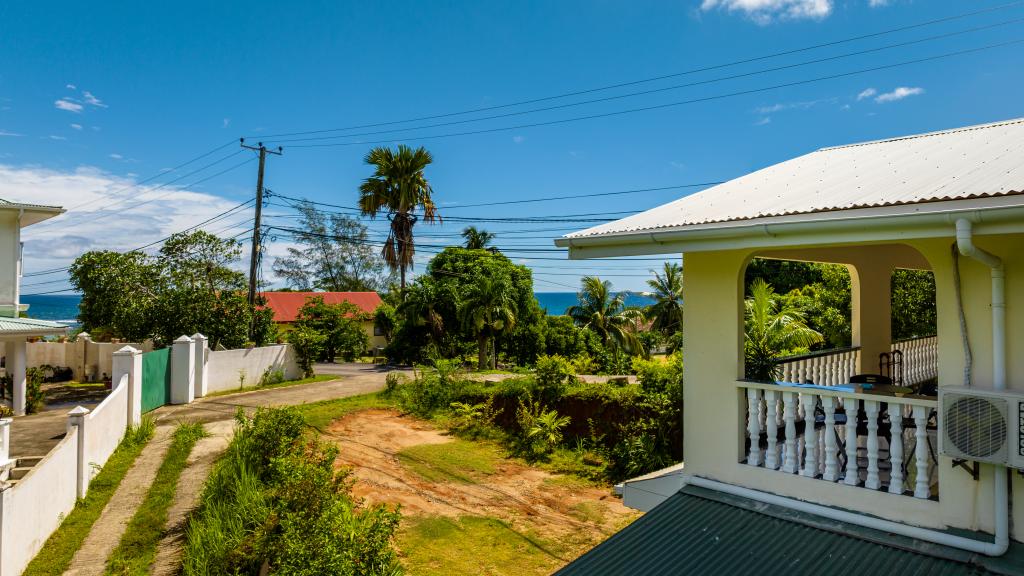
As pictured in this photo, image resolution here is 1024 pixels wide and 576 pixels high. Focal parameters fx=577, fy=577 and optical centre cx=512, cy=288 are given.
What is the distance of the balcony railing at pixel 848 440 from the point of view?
13.2 feet

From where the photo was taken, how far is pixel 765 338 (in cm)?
823

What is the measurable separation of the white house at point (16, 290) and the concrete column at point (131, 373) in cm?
314

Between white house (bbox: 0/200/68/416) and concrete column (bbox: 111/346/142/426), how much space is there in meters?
3.14

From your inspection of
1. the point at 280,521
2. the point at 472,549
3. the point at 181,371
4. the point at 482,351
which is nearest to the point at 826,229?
the point at 280,521

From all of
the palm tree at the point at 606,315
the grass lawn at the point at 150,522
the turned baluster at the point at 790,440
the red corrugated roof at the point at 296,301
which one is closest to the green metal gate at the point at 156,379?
the grass lawn at the point at 150,522

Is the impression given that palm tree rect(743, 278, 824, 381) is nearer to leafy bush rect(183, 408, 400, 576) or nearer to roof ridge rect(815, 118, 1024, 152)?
roof ridge rect(815, 118, 1024, 152)

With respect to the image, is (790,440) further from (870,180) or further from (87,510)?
(87,510)

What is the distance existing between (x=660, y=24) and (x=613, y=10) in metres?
2.13

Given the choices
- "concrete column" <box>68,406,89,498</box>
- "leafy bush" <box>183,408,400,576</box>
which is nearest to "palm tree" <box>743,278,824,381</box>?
"leafy bush" <box>183,408,400,576</box>

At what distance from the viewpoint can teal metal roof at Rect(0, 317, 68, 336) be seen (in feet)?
46.1

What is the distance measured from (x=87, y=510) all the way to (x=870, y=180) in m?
11.1

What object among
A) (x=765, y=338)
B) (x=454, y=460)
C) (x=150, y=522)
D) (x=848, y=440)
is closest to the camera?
(x=848, y=440)

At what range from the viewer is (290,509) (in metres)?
6.40

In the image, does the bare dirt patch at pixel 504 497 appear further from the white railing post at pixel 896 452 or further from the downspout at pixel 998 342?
the downspout at pixel 998 342
